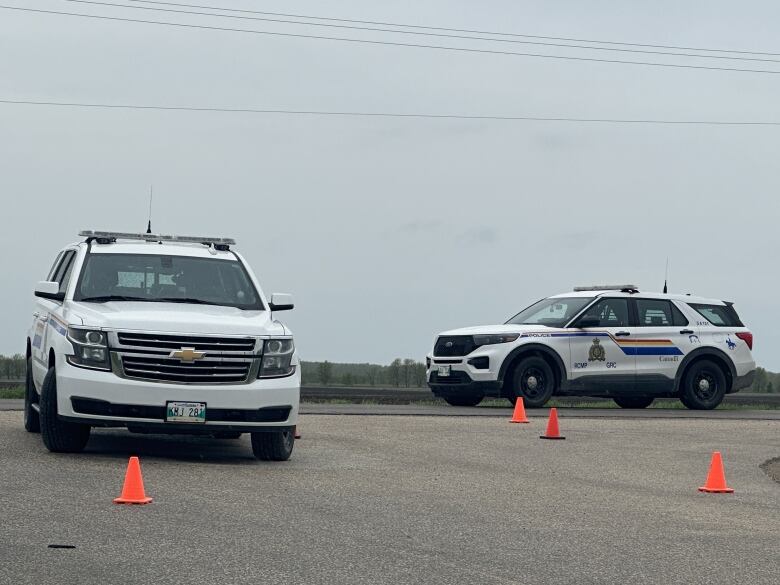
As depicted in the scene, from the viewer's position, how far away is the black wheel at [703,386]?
24891 millimetres

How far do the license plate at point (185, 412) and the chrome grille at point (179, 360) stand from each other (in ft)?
0.71

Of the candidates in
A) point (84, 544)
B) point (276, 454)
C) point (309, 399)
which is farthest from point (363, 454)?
point (309, 399)

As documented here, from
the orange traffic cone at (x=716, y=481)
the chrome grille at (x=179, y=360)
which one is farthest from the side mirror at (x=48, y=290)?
the orange traffic cone at (x=716, y=481)

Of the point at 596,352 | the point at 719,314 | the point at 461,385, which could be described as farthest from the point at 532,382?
the point at 719,314

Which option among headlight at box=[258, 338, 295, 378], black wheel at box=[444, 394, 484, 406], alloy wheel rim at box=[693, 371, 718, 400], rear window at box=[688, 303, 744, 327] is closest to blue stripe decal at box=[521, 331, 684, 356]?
alloy wheel rim at box=[693, 371, 718, 400]

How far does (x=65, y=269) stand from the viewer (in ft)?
48.4

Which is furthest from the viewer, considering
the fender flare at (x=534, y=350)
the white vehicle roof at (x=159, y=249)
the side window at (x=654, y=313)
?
the side window at (x=654, y=313)

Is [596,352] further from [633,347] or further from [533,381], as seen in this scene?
[533,381]

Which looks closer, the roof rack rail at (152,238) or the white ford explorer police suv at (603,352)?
the roof rack rail at (152,238)

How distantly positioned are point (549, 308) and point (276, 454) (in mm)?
12089

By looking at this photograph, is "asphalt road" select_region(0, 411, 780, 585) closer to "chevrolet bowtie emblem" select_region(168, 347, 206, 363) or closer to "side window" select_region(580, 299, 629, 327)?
"chevrolet bowtie emblem" select_region(168, 347, 206, 363)

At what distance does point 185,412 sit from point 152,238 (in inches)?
113

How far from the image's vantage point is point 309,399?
86.2 ft

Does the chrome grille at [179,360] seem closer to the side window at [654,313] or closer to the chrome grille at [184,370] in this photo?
the chrome grille at [184,370]
